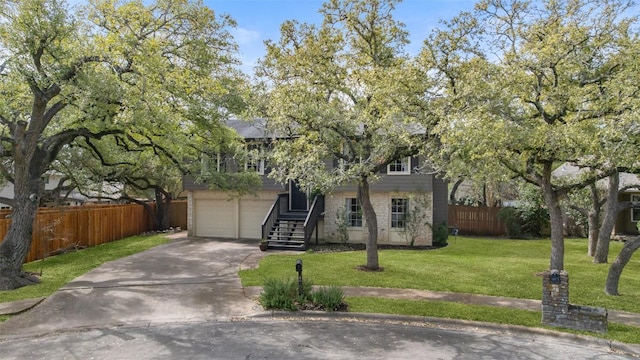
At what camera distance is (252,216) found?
21250 millimetres

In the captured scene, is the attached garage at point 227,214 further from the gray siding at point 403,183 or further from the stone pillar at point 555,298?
the stone pillar at point 555,298

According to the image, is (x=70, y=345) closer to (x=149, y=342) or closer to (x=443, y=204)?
(x=149, y=342)

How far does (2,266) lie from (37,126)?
370cm

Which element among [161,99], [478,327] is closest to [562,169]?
[478,327]

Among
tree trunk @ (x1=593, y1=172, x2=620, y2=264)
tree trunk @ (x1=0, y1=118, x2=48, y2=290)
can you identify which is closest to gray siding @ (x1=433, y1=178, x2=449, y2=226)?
tree trunk @ (x1=593, y1=172, x2=620, y2=264)

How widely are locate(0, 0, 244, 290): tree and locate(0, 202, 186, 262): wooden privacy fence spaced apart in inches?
125

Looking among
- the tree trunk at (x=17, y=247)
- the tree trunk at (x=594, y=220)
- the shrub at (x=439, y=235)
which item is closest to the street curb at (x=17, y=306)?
the tree trunk at (x=17, y=247)

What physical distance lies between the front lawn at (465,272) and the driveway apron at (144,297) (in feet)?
4.13

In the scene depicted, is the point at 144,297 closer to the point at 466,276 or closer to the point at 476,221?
the point at 466,276

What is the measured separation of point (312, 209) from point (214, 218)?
5845mm

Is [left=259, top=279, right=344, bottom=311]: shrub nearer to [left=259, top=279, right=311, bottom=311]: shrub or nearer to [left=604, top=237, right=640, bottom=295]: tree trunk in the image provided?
[left=259, top=279, right=311, bottom=311]: shrub

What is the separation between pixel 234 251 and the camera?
17.1m

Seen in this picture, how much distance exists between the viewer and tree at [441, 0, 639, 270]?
8.69 meters

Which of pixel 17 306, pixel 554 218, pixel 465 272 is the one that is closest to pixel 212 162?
pixel 17 306
